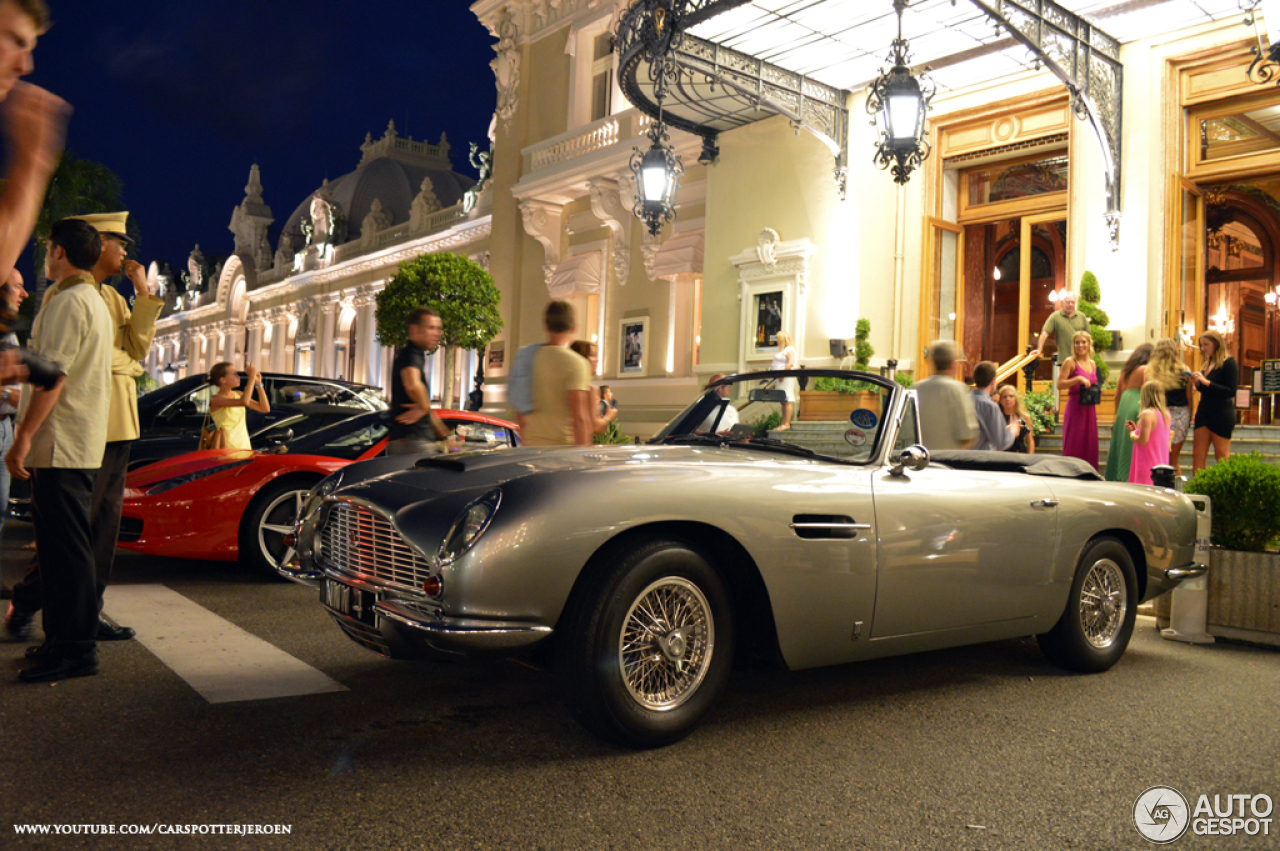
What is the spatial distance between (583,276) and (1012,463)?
18440 mm

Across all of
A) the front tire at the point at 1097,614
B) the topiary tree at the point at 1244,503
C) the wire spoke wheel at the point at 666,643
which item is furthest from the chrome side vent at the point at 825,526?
the topiary tree at the point at 1244,503

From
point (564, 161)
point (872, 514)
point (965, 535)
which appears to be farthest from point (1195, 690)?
point (564, 161)

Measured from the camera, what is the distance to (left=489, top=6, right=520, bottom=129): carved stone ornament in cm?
2494

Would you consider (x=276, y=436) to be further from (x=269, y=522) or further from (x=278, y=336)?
(x=278, y=336)

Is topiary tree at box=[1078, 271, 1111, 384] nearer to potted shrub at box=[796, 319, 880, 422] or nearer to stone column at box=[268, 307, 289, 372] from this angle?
potted shrub at box=[796, 319, 880, 422]

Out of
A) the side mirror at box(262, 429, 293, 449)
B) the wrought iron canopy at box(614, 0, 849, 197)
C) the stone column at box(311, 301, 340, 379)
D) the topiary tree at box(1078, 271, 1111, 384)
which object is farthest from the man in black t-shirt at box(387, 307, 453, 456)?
the stone column at box(311, 301, 340, 379)

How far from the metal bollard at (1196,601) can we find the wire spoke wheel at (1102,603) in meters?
1.05

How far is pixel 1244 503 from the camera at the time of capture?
587 cm

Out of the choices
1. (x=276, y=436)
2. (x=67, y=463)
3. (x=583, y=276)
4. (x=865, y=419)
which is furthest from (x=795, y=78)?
(x=67, y=463)

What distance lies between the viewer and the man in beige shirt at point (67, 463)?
3893mm

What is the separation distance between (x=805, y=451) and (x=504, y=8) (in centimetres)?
2460

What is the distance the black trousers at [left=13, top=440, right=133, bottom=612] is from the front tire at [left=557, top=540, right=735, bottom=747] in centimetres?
265

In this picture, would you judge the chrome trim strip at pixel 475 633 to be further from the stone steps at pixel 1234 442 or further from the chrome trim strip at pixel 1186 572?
the chrome trim strip at pixel 1186 572

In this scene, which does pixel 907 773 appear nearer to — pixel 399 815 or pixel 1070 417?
pixel 399 815
